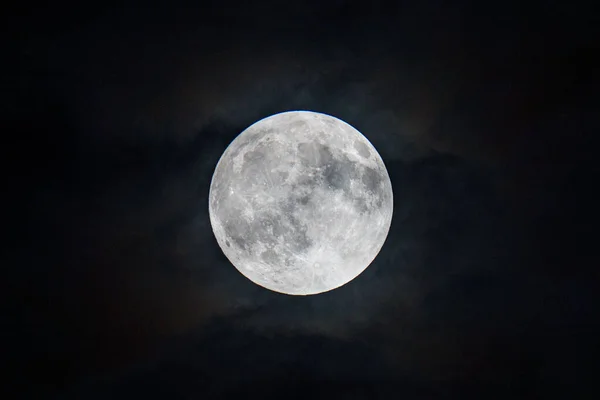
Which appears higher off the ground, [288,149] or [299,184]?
[288,149]

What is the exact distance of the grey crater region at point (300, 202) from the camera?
189 inches

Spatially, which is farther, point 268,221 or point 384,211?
point 384,211

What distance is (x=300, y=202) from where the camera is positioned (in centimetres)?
477

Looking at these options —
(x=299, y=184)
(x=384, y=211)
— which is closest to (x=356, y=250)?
(x=384, y=211)

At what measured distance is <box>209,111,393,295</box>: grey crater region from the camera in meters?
4.80

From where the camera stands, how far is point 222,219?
16.8ft

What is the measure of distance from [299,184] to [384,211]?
3.16 feet

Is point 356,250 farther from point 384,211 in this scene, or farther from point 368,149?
point 368,149

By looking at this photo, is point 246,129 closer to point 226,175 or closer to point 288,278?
point 226,175

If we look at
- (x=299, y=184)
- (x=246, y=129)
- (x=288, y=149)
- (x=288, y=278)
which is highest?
(x=246, y=129)

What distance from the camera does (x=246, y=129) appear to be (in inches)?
211

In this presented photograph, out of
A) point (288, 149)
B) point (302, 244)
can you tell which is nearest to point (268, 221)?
point (302, 244)

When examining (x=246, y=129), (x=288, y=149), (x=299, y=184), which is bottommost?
(x=299, y=184)

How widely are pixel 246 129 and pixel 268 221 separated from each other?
1040 millimetres
